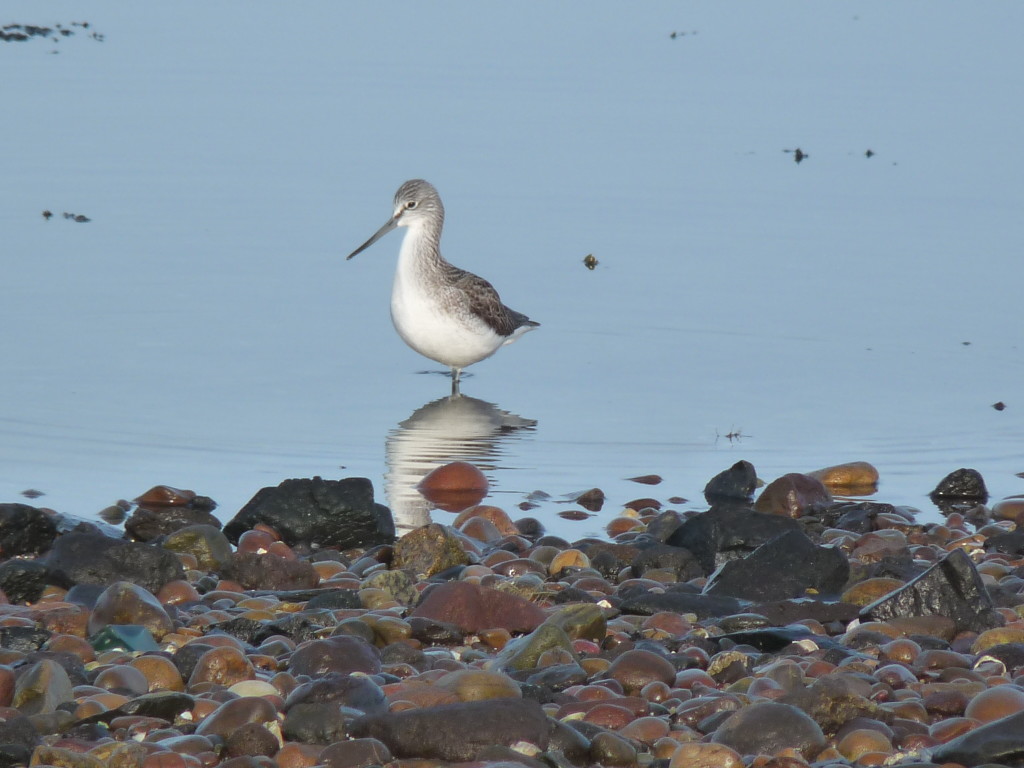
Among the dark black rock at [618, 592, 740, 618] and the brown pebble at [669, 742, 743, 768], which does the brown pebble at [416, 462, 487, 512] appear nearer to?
the dark black rock at [618, 592, 740, 618]

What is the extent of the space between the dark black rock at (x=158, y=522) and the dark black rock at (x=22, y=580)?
1138 mm

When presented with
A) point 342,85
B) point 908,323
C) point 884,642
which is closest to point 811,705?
point 884,642

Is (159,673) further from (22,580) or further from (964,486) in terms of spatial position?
(964,486)

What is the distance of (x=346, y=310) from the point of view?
529 inches

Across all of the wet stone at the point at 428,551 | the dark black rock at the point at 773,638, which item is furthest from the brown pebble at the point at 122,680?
the dark black rock at the point at 773,638

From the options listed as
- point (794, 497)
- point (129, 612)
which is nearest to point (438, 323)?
point (794, 497)

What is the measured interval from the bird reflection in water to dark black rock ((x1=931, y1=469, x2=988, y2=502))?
8.70 ft

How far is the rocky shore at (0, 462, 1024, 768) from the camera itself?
16.2 ft

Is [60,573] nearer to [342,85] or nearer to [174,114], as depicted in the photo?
[174,114]

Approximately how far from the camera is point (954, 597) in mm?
6328

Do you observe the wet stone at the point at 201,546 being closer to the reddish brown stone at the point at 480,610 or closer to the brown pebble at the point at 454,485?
the reddish brown stone at the point at 480,610

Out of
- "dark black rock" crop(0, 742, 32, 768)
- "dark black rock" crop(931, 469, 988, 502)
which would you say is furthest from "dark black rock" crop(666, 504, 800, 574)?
"dark black rock" crop(0, 742, 32, 768)

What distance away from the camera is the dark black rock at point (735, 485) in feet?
29.6

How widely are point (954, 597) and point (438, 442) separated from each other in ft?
14.9
